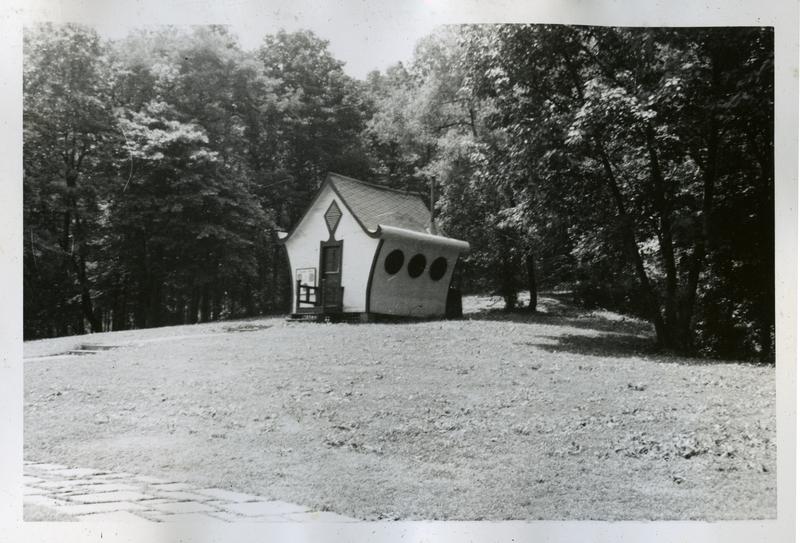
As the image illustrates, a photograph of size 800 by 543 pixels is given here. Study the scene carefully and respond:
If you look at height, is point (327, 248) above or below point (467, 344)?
above

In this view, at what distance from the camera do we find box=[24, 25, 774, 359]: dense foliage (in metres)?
4.86

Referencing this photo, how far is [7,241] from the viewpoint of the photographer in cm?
475

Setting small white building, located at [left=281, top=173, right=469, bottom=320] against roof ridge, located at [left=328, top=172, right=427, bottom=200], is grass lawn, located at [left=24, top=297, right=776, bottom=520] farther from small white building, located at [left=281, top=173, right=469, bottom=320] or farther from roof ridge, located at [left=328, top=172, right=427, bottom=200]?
roof ridge, located at [left=328, top=172, right=427, bottom=200]

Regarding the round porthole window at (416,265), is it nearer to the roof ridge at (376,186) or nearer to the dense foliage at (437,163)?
the dense foliage at (437,163)

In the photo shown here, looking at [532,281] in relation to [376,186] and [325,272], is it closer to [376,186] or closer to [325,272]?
[376,186]

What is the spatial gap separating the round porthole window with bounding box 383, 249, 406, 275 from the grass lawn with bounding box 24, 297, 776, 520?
1.28ft

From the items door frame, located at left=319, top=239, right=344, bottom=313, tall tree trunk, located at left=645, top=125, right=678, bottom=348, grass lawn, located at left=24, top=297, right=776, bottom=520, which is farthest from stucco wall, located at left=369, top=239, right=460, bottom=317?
tall tree trunk, located at left=645, top=125, right=678, bottom=348

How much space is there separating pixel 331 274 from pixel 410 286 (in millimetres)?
555

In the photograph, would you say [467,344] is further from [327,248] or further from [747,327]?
[747,327]

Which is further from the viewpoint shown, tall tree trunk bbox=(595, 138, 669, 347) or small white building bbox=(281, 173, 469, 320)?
tall tree trunk bbox=(595, 138, 669, 347)

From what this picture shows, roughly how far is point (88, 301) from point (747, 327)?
4.63 metres

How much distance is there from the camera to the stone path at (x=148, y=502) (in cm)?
425

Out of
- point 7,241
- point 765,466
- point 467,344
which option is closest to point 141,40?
point 7,241

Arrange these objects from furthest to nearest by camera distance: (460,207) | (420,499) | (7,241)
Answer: (460,207) → (7,241) → (420,499)
